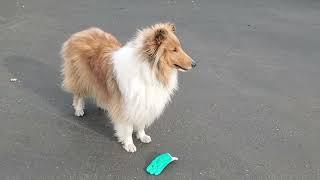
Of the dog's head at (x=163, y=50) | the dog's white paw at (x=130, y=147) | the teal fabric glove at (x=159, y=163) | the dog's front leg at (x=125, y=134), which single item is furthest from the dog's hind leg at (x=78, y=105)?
the dog's head at (x=163, y=50)

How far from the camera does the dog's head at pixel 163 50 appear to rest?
369cm

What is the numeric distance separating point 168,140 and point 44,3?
15.4ft

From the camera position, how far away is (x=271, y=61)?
246 inches

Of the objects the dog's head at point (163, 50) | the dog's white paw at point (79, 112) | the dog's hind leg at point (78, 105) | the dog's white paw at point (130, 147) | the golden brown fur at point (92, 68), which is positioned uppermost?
the dog's head at point (163, 50)

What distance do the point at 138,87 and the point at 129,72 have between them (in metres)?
0.16

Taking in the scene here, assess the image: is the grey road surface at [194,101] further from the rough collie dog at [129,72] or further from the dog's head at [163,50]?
the dog's head at [163,50]

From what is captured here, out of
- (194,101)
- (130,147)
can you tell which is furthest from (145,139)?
(194,101)

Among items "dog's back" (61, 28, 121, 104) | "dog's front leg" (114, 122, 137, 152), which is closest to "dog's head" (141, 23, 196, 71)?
"dog's back" (61, 28, 121, 104)

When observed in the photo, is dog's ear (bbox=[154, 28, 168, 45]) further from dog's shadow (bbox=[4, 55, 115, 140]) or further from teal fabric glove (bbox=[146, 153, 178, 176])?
dog's shadow (bbox=[4, 55, 115, 140])

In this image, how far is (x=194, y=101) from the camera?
205 inches

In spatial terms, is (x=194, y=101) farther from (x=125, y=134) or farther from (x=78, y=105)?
(x=78, y=105)

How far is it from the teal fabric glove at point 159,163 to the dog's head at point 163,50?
875mm

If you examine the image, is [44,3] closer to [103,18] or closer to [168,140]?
[103,18]

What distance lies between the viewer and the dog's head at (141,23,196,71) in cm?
369
